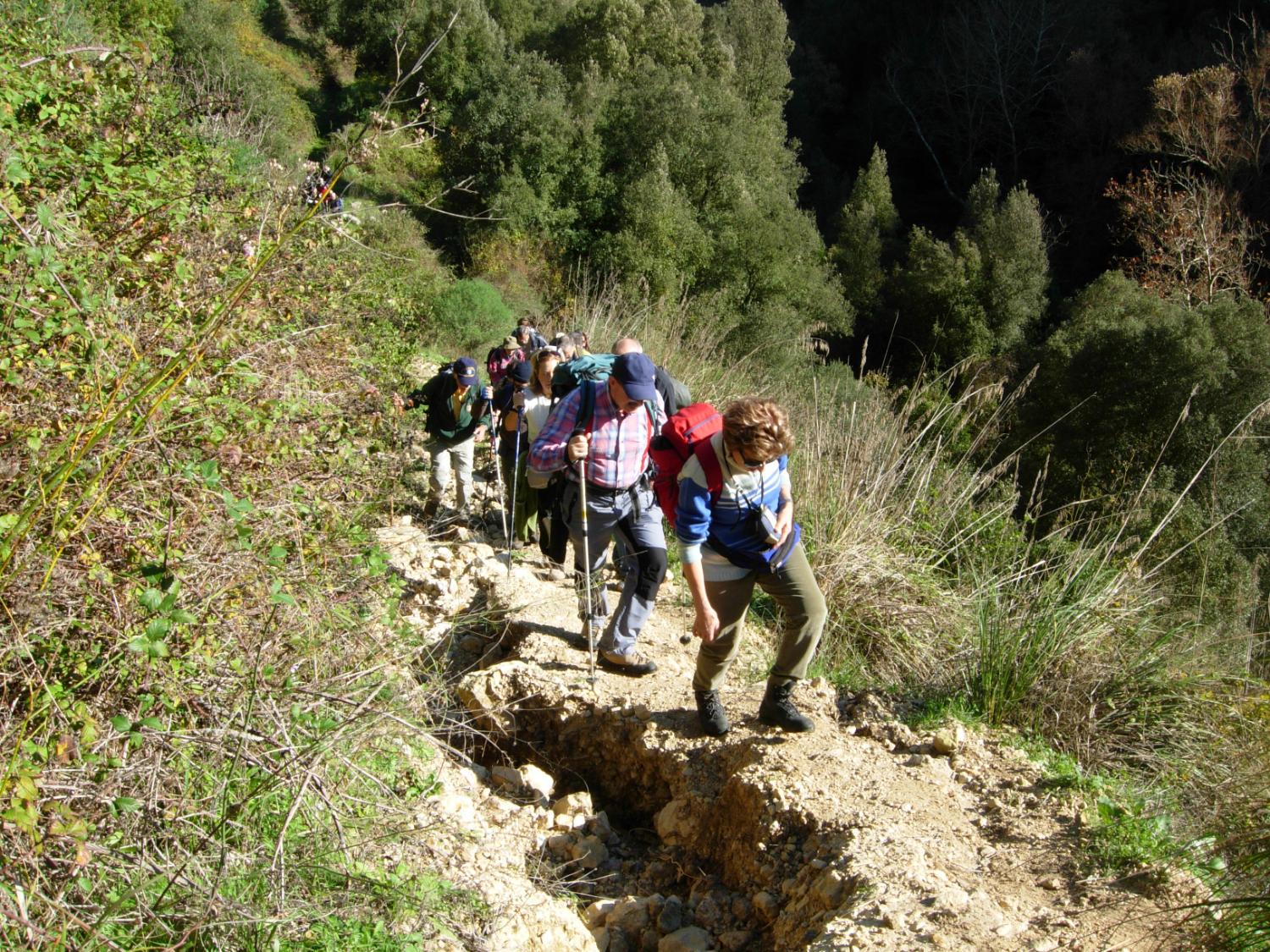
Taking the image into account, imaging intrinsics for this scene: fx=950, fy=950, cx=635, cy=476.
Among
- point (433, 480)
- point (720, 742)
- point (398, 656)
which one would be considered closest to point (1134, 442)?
point (433, 480)

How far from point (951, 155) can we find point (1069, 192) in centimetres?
703

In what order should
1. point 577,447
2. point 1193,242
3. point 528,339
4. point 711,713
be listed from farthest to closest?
point 1193,242, point 528,339, point 577,447, point 711,713

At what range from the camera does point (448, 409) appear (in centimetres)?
661

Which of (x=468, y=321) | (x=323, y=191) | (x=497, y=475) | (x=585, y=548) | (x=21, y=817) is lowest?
(x=468, y=321)

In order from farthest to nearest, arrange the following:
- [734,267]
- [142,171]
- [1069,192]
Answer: [1069,192]
[734,267]
[142,171]

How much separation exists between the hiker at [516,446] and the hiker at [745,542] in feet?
8.45

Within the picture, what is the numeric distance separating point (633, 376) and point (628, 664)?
1520 millimetres

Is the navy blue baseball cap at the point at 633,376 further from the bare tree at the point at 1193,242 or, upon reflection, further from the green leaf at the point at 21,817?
the bare tree at the point at 1193,242

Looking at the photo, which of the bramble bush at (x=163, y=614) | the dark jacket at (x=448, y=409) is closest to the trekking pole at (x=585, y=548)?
the bramble bush at (x=163, y=614)

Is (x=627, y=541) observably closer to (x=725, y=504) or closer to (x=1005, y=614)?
(x=725, y=504)

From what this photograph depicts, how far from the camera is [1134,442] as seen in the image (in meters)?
14.7

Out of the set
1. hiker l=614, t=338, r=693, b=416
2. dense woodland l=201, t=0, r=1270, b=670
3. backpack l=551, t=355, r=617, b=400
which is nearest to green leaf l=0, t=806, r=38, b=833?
backpack l=551, t=355, r=617, b=400

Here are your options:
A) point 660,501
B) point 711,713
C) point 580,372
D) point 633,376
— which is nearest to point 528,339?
point 580,372

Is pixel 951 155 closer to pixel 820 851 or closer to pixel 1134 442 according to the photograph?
pixel 1134 442
